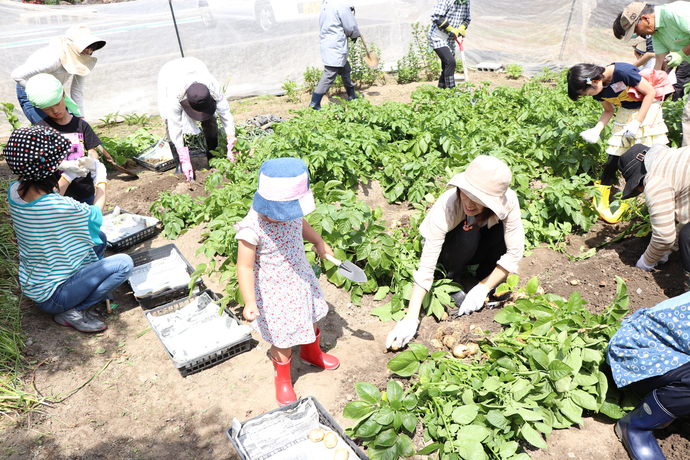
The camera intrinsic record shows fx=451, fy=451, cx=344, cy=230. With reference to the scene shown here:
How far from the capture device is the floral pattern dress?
2.01 m

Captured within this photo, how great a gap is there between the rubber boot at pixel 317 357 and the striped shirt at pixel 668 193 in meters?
2.07

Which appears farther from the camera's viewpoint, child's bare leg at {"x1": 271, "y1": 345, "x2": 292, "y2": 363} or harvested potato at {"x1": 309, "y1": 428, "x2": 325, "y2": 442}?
child's bare leg at {"x1": 271, "y1": 345, "x2": 292, "y2": 363}

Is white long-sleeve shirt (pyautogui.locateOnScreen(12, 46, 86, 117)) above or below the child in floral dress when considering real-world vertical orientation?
above

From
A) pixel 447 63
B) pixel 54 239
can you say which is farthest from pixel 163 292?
pixel 447 63

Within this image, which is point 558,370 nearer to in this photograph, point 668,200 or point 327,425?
point 327,425

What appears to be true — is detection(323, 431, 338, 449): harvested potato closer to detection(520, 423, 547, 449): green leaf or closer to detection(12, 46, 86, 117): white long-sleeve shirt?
detection(520, 423, 547, 449): green leaf

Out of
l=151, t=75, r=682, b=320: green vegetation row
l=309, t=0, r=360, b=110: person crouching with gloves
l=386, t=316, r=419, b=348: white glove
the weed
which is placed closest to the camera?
l=386, t=316, r=419, b=348: white glove

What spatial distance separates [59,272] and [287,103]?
5.27 metres

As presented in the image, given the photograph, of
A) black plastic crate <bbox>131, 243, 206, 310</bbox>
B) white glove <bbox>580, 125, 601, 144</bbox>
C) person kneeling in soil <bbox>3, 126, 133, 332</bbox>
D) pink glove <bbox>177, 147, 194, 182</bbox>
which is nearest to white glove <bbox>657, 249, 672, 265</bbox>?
white glove <bbox>580, 125, 601, 144</bbox>

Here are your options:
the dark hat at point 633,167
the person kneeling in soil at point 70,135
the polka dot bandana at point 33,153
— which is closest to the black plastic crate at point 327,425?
the polka dot bandana at point 33,153

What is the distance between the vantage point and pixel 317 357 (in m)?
2.45

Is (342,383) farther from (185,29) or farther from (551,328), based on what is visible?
(185,29)

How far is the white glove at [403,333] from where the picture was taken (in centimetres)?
243

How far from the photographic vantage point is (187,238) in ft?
12.1
